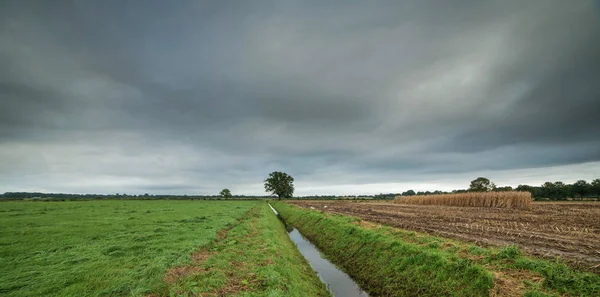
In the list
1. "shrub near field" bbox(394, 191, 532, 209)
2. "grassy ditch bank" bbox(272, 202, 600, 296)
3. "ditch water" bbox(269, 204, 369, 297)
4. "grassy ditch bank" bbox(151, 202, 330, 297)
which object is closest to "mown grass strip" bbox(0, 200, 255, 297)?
"grassy ditch bank" bbox(151, 202, 330, 297)

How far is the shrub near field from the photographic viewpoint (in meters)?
38.4

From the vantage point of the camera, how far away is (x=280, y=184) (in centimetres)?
16150

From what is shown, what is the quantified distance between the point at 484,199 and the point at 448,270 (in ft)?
144

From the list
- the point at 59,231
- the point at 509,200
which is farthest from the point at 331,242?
the point at 509,200

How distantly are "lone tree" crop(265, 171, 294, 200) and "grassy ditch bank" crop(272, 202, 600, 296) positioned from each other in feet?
475

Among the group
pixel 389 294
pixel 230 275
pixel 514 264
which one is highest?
pixel 514 264

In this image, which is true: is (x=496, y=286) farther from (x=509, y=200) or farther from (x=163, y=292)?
(x=509, y=200)

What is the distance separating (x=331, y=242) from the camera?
21.5 metres

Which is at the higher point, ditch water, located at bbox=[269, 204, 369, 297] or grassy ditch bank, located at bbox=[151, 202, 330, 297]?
grassy ditch bank, located at bbox=[151, 202, 330, 297]

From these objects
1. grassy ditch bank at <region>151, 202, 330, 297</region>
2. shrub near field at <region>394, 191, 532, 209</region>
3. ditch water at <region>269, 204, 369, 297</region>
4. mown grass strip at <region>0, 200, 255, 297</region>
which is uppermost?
shrub near field at <region>394, 191, 532, 209</region>

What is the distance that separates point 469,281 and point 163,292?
10407 mm

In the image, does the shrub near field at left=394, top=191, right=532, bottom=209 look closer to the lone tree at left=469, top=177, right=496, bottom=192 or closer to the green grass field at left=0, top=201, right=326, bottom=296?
the green grass field at left=0, top=201, right=326, bottom=296

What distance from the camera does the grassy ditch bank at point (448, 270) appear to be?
772 cm

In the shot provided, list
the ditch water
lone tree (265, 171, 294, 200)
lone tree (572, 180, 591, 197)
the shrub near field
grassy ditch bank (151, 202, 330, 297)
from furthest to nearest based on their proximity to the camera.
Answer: lone tree (265, 171, 294, 200), lone tree (572, 180, 591, 197), the shrub near field, the ditch water, grassy ditch bank (151, 202, 330, 297)
